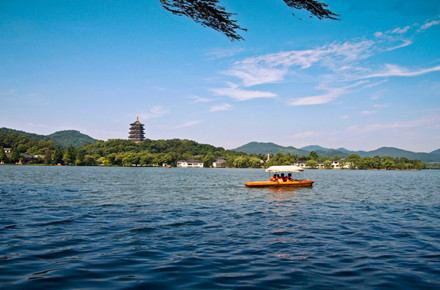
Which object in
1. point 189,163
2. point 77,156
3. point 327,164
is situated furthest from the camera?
point 189,163

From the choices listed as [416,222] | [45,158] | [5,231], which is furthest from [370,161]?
→ [5,231]

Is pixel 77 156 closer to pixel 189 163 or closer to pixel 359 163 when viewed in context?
pixel 189 163

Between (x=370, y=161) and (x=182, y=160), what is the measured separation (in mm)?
107122

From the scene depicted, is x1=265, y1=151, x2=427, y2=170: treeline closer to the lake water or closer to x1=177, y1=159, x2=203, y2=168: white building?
x1=177, y1=159, x2=203, y2=168: white building

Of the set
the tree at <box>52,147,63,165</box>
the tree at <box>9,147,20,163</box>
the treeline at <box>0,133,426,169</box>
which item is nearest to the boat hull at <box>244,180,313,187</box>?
the treeline at <box>0,133,426,169</box>

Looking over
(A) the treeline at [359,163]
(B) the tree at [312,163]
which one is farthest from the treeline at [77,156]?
(B) the tree at [312,163]

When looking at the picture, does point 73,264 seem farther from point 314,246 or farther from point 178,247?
point 314,246

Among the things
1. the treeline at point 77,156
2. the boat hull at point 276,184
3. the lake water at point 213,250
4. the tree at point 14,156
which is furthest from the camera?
the treeline at point 77,156

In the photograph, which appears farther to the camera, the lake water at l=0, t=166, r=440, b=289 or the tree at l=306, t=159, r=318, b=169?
the tree at l=306, t=159, r=318, b=169

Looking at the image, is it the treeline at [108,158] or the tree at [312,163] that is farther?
the tree at [312,163]

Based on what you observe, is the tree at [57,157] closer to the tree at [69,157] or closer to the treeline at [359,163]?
the tree at [69,157]

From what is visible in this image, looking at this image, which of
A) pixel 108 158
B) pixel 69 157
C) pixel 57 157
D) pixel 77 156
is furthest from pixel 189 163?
pixel 57 157

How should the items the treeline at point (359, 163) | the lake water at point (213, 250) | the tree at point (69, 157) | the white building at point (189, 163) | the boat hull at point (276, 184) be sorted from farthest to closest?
the white building at point (189, 163) → the treeline at point (359, 163) → the tree at point (69, 157) → the boat hull at point (276, 184) → the lake water at point (213, 250)

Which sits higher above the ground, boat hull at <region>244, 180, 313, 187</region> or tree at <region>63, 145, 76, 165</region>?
tree at <region>63, 145, 76, 165</region>
